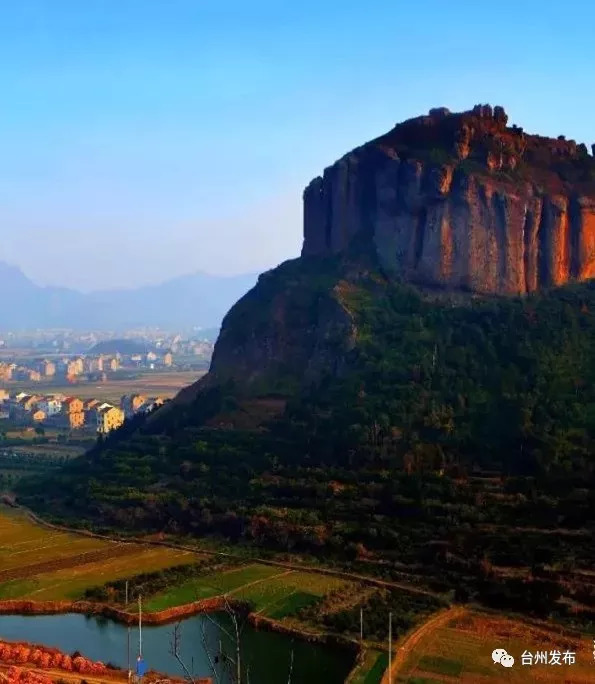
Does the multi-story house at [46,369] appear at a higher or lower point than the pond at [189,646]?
higher

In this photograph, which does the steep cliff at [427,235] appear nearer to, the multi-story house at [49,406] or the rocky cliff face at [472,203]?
the rocky cliff face at [472,203]

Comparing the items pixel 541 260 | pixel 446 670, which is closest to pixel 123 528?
pixel 446 670

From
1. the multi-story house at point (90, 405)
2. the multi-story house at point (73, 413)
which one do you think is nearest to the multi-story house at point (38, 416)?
the multi-story house at point (73, 413)

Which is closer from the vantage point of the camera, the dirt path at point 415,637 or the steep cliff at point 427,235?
the dirt path at point 415,637

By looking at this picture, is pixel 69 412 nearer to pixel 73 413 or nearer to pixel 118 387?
pixel 73 413

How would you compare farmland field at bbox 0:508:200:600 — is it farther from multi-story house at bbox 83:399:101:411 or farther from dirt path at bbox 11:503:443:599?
multi-story house at bbox 83:399:101:411

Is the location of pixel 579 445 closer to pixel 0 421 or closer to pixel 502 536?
pixel 502 536
